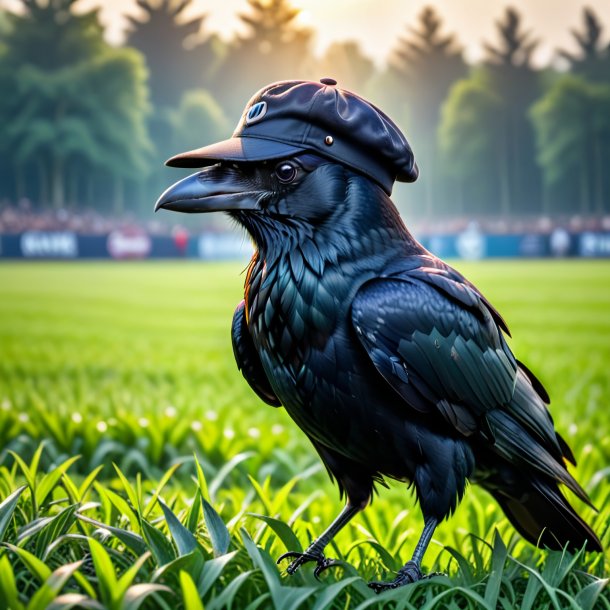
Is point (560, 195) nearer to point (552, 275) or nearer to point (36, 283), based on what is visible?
point (552, 275)

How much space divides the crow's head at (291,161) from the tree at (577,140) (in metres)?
25.8

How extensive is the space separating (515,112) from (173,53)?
13.9 meters

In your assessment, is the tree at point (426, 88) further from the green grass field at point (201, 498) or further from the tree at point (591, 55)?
the green grass field at point (201, 498)

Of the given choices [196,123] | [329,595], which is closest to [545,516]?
[329,595]

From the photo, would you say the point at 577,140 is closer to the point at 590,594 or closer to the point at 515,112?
the point at 515,112

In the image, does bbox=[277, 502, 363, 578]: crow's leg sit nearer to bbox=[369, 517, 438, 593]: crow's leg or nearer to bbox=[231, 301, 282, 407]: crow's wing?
bbox=[369, 517, 438, 593]: crow's leg

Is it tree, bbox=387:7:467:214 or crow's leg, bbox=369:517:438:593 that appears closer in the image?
crow's leg, bbox=369:517:438:593

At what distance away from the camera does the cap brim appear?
1.72 m

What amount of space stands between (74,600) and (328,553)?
1.11 meters

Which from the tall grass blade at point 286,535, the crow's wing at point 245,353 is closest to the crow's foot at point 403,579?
the tall grass blade at point 286,535

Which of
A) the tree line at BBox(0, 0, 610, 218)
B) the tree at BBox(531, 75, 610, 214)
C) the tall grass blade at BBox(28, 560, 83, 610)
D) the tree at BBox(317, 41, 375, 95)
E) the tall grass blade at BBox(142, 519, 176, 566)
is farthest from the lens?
the tree at BBox(531, 75, 610, 214)

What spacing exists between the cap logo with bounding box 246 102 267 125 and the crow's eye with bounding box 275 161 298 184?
0.13 m

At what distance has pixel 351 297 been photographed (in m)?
1.73

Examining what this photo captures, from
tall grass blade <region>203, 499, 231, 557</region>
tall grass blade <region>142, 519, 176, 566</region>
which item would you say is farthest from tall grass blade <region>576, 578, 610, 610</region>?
tall grass blade <region>142, 519, 176, 566</region>
